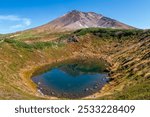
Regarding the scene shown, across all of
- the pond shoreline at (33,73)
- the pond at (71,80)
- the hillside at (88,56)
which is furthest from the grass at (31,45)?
the pond at (71,80)

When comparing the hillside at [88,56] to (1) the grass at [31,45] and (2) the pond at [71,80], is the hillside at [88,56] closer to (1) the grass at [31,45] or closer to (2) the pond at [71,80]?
(1) the grass at [31,45]

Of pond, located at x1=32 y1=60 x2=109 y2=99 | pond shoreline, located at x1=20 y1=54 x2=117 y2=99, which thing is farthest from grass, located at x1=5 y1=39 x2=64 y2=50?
pond, located at x1=32 y1=60 x2=109 y2=99

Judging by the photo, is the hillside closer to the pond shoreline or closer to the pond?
the pond shoreline

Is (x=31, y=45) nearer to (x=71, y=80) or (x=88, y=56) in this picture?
(x=88, y=56)

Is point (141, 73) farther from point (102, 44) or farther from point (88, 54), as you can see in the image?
point (102, 44)

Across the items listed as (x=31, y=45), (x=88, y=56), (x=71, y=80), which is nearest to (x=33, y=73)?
(x=71, y=80)

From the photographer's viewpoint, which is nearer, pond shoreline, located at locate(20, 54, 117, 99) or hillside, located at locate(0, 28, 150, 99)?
pond shoreline, located at locate(20, 54, 117, 99)
